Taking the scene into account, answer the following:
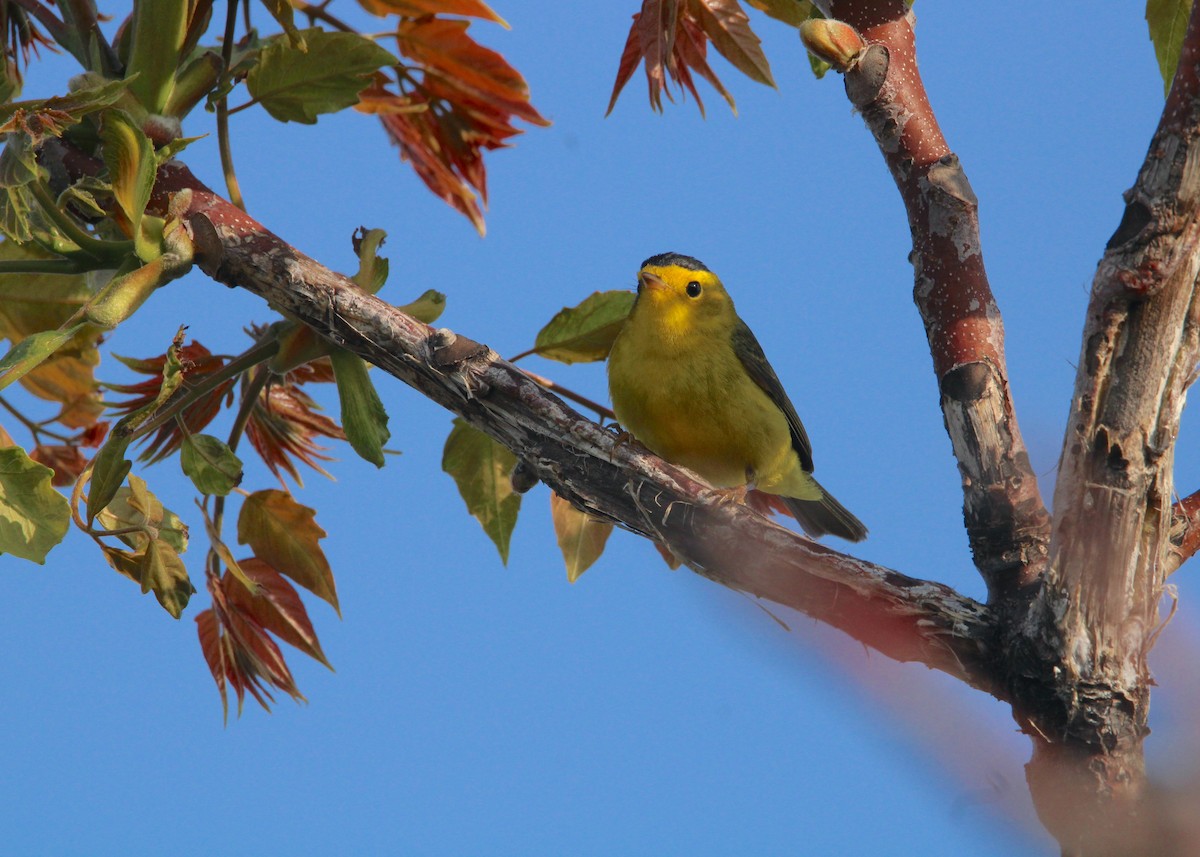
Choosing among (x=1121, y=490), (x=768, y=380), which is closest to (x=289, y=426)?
(x=768, y=380)

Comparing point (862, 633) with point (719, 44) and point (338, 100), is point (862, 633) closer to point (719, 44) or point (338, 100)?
point (719, 44)

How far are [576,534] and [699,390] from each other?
0.70m

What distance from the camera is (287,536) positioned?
287cm

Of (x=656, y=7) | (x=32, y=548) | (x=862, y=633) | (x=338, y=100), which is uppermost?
Result: (x=656, y=7)

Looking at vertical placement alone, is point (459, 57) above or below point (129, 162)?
above

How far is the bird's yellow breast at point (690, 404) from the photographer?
135 inches

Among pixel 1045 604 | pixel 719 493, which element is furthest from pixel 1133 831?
pixel 719 493

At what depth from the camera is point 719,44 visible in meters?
2.77

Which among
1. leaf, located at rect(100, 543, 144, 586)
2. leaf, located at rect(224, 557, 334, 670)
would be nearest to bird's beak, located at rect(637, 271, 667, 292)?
leaf, located at rect(224, 557, 334, 670)

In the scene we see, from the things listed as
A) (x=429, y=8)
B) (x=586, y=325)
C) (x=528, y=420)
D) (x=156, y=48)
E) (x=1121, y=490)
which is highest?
(x=429, y=8)

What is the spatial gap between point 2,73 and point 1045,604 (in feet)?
8.07

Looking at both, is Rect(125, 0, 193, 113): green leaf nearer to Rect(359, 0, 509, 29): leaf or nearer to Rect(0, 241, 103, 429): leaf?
Rect(0, 241, 103, 429): leaf

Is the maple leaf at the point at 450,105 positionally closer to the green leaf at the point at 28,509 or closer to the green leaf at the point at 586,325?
the green leaf at the point at 586,325

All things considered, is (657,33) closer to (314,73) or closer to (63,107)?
(314,73)
